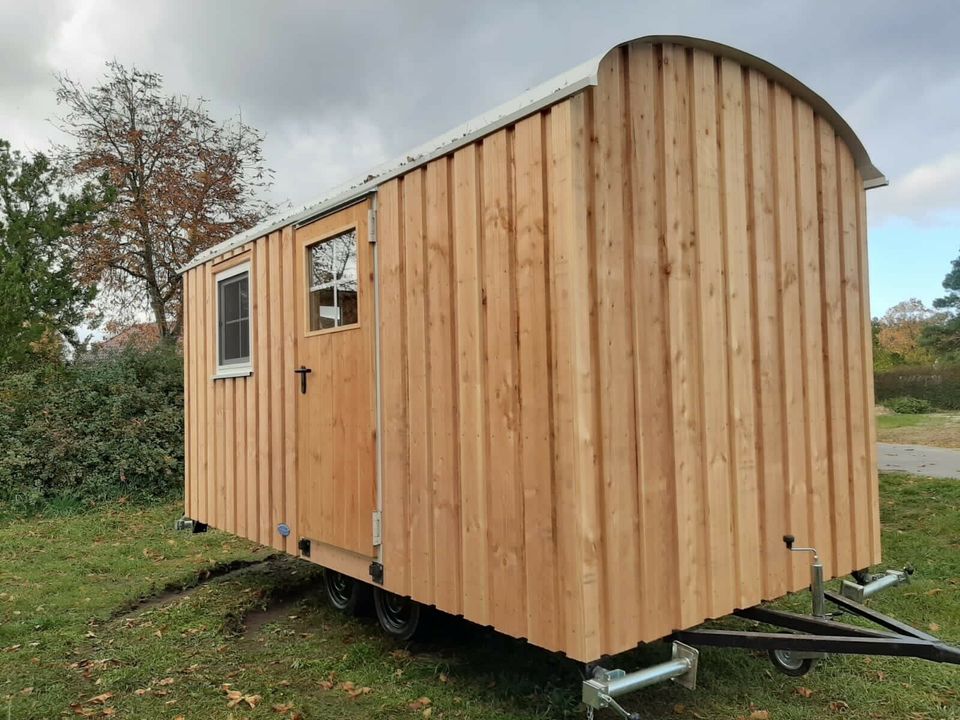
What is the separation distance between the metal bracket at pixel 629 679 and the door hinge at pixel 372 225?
8.58ft

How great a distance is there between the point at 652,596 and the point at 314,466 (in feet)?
8.32

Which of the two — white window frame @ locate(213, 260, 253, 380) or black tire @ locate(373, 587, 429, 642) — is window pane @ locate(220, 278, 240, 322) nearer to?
white window frame @ locate(213, 260, 253, 380)

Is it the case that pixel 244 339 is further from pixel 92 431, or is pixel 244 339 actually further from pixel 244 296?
pixel 92 431

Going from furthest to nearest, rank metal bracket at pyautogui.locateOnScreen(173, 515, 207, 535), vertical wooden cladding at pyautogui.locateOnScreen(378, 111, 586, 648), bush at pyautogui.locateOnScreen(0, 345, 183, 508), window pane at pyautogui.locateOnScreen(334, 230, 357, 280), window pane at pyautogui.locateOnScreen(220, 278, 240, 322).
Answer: bush at pyautogui.locateOnScreen(0, 345, 183, 508) → metal bracket at pyautogui.locateOnScreen(173, 515, 207, 535) → window pane at pyautogui.locateOnScreen(220, 278, 240, 322) → window pane at pyautogui.locateOnScreen(334, 230, 357, 280) → vertical wooden cladding at pyautogui.locateOnScreen(378, 111, 586, 648)

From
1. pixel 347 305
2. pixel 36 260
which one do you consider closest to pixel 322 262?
pixel 347 305

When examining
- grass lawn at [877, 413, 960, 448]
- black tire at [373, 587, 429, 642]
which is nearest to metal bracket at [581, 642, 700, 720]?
black tire at [373, 587, 429, 642]

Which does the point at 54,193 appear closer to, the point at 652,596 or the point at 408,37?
the point at 408,37

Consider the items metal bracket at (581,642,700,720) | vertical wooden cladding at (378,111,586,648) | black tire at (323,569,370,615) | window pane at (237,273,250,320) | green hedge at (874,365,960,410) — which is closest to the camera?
metal bracket at (581,642,700,720)

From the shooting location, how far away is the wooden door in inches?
168

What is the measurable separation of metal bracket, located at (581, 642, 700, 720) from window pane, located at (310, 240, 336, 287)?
117 inches

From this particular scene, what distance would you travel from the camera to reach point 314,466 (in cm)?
479

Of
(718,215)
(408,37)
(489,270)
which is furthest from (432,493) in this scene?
(408,37)

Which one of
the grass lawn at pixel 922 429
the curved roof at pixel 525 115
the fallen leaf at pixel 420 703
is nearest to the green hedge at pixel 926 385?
the grass lawn at pixel 922 429

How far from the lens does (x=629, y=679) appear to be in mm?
2838
